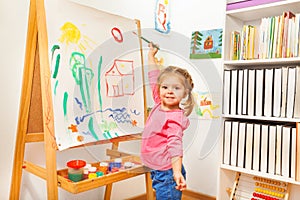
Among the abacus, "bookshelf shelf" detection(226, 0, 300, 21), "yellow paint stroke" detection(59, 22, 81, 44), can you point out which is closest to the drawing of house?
"yellow paint stroke" detection(59, 22, 81, 44)

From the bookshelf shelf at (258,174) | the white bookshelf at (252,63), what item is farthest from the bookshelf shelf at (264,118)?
the bookshelf shelf at (258,174)

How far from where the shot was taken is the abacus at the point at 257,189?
1823mm

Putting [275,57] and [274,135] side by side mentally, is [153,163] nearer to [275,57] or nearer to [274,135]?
[274,135]

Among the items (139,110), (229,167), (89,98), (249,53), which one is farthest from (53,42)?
(229,167)

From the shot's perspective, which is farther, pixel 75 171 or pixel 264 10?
pixel 264 10

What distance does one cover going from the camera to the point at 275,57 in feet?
5.53

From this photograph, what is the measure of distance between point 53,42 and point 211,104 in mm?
1289

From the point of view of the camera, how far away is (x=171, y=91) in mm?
1498

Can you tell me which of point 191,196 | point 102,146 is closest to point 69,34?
point 102,146

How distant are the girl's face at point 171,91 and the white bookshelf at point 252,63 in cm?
48

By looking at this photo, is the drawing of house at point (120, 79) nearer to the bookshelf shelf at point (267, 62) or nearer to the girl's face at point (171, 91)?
the girl's face at point (171, 91)

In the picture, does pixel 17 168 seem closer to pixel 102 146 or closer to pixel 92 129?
pixel 92 129

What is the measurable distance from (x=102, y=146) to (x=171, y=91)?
2.68 feet

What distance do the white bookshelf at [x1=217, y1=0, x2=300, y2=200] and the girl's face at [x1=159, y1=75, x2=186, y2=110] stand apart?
0.48m
